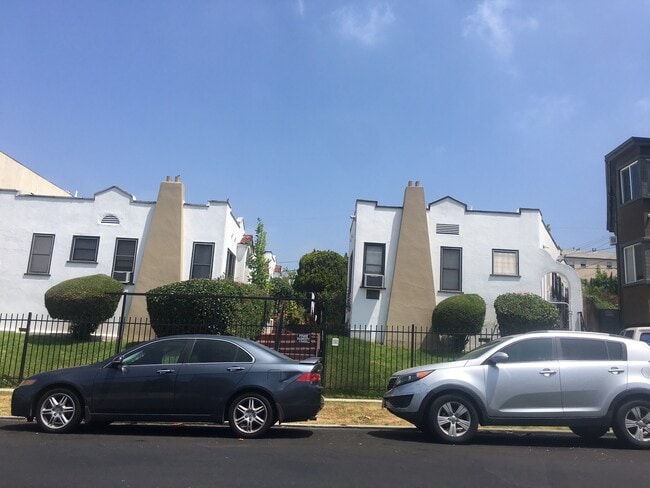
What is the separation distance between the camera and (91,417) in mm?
8156

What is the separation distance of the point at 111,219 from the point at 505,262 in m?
13.8

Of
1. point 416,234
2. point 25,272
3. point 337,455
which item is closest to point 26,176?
point 25,272

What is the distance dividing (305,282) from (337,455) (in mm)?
20198

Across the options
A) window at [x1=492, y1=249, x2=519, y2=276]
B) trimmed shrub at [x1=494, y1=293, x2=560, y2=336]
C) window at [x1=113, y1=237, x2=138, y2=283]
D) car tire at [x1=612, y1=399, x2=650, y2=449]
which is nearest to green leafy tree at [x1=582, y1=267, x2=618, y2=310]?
window at [x1=492, y1=249, x2=519, y2=276]

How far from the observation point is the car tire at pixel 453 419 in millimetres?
8102

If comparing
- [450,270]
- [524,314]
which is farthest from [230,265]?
[524,314]

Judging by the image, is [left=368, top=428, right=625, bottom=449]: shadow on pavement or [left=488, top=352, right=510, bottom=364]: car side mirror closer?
[left=488, top=352, right=510, bottom=364]: car side mirror

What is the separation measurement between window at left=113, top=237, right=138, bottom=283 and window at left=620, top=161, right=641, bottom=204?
17.3 meters

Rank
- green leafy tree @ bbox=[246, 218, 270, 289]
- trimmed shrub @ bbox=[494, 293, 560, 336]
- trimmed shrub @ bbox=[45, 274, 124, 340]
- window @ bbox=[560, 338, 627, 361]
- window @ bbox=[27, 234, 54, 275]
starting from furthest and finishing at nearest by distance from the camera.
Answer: green leafy tree @ bbox=[246, 218, 270, 289]
window @ bbox=[27, 234, 54, 275]
trimmed shrub @ bbox=[494, 293, 560, 336]
trimmed shrub @ bbox=[45, 274, 124, 340]
window @ bbox=[560, 338, 627, 361]

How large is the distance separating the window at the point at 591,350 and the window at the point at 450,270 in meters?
11.6

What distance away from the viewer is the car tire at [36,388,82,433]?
8148mm

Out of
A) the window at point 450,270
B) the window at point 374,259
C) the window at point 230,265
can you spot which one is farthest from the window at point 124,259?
the window at point 450,270

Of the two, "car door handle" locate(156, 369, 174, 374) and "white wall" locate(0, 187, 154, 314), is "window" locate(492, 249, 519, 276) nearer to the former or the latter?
"white wall" locate(0, 187, 154, 314)

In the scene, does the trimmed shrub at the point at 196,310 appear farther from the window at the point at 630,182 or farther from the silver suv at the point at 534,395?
the window at the point at 630,182
